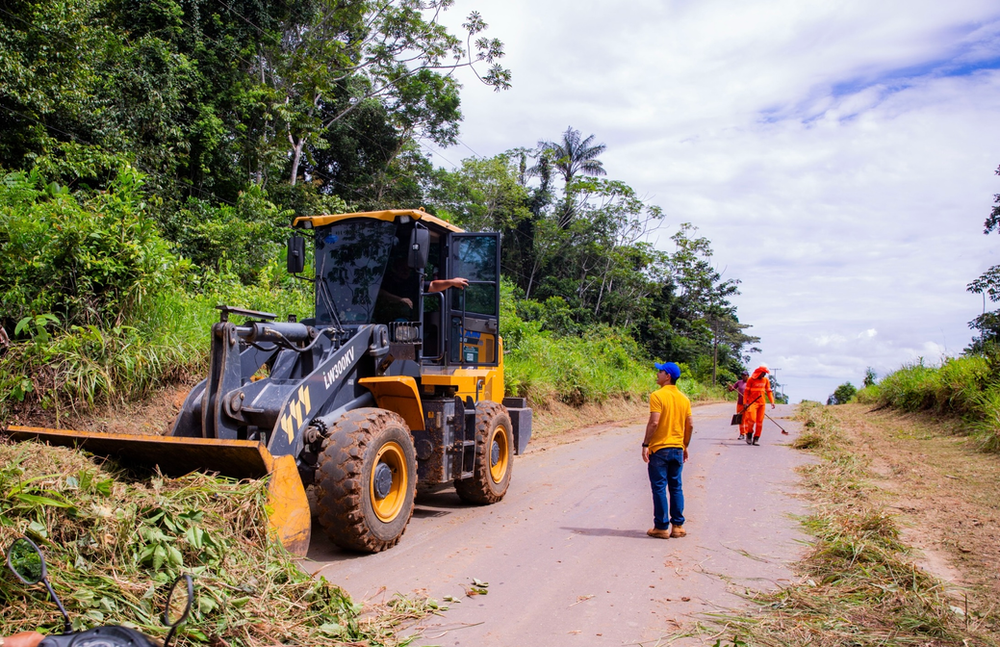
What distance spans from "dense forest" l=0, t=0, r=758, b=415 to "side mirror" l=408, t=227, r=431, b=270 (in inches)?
161

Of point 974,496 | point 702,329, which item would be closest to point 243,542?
point 974,496

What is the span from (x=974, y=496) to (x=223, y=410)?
29.1ft

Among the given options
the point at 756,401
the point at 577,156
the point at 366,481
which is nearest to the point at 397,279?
the point at 366,481

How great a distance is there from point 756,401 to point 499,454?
839 centimetres

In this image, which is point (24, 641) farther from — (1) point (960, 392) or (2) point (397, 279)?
(1) point (960, 392)

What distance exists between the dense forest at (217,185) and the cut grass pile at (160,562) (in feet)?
13.8

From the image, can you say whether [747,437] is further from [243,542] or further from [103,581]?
[103,581]

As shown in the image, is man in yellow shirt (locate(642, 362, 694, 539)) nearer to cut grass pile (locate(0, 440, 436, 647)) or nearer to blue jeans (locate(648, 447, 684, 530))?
blue jeans (locate(648, 447, 684, 530))

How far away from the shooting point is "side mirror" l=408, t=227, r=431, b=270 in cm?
647

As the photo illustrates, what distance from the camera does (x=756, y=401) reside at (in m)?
14.5

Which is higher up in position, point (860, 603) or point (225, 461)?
point (225, 461)

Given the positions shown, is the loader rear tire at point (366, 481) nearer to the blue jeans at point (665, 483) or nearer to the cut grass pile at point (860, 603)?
the blue jeans at point (665, 483)

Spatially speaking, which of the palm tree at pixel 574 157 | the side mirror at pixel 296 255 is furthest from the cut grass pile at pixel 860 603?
the palm tree at pixel 574 157

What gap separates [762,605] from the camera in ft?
15.1
